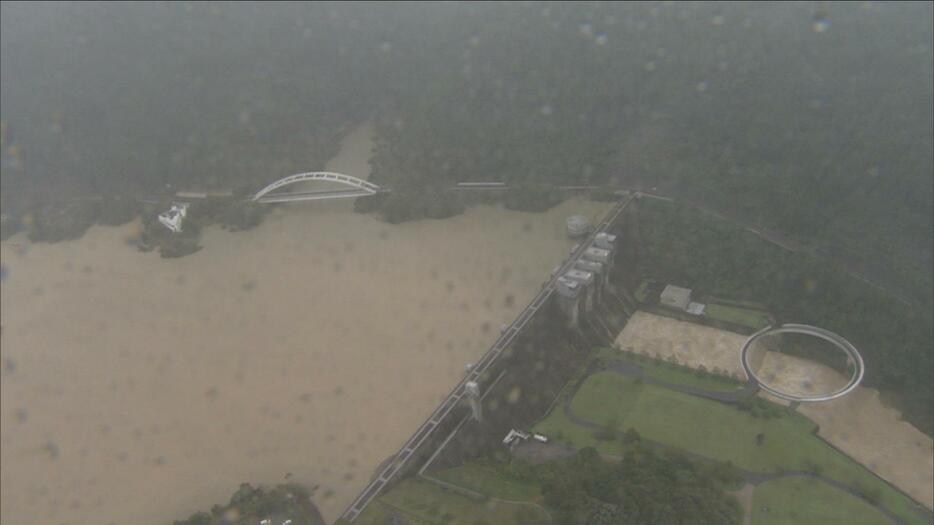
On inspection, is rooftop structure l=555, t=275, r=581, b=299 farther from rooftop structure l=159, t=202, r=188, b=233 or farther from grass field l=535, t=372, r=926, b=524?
rooftop structure l=159, t=202, r=188, b=233

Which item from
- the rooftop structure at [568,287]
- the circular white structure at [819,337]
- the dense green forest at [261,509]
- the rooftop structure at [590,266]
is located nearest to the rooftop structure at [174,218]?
the dense green forest at [261,509]

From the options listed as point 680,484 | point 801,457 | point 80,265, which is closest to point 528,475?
point 680,484

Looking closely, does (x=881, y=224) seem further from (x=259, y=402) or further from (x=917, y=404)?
(x=259, y=402)

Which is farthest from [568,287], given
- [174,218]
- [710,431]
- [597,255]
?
[174,218]

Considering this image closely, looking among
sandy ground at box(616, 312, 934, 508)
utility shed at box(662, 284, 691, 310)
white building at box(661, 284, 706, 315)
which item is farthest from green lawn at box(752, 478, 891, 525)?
utility shed at box(662, 284, 691, 310)

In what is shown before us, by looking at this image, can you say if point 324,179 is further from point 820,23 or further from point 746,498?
point 820,23

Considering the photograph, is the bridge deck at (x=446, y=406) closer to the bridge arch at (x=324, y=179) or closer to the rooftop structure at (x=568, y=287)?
the rooftop structure at (x=568, y=287)
